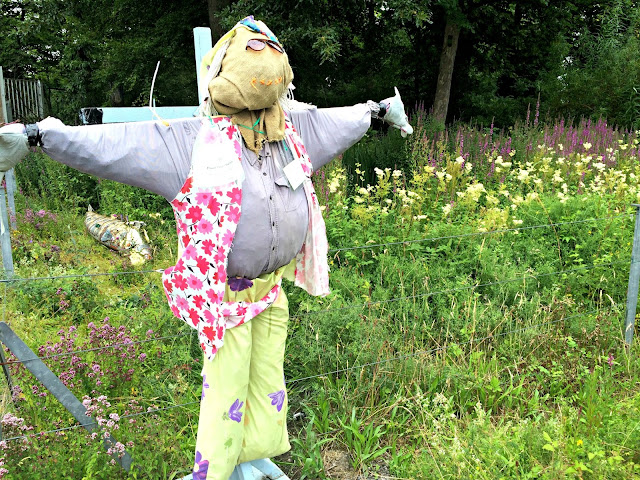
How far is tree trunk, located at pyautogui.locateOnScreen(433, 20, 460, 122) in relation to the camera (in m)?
8.90

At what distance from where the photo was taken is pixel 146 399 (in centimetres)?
286

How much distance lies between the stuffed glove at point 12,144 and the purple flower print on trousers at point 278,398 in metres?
1.23

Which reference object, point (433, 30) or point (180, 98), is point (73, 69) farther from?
point (433, 30)

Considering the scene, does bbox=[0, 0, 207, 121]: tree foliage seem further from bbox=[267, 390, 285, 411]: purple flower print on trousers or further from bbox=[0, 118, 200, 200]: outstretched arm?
bbox=[267, 390, 285, 411]: purple flower print on trousers

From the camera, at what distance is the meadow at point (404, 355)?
243 cm

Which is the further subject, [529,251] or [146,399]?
[529,251]

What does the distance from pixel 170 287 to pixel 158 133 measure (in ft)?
1.76

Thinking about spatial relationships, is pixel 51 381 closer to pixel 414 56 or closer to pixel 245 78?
pixel 245 78

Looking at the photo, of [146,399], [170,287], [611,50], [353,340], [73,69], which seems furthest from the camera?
[73,69]

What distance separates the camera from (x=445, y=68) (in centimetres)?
913

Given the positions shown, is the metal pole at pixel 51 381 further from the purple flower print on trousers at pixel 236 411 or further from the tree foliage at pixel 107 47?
the tree foliage at pixel 107 47

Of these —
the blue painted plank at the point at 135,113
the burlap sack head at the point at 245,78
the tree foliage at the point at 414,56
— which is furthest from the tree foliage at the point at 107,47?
the burlap sack head at the point at 245,78

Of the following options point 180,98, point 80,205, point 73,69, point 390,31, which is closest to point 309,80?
point 390,31

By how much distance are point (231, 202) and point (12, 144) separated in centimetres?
66
